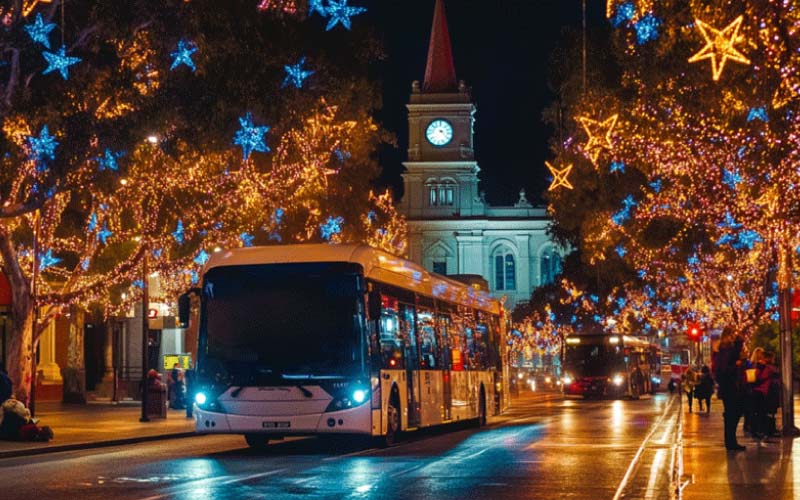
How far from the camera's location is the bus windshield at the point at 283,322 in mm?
19766

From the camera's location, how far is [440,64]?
108 m

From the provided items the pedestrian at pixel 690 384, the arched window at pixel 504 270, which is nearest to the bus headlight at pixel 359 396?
the pedestrian at pixel 690 384

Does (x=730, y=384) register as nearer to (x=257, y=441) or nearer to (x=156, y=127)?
(x=257, y=441)

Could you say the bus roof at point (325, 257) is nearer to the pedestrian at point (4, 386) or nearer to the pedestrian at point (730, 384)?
the pedestrian at point (4, 386)

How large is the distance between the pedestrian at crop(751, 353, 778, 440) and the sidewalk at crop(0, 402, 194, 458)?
11.1m

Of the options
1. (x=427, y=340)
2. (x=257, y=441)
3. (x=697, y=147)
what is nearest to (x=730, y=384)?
(x=427, y=340)

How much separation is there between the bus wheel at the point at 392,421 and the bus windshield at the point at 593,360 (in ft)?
118

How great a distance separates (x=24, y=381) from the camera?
3002cm

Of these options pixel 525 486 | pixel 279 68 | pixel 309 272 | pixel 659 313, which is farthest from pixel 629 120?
pixel 659 313

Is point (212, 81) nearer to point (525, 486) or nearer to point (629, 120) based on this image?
point (629, 120)

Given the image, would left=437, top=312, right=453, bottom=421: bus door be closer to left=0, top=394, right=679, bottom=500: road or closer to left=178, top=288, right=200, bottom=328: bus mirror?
left=0, top=394, right=679, bottom=500: road

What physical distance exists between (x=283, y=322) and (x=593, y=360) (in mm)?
38403

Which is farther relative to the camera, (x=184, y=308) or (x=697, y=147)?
(x=697, y=147)

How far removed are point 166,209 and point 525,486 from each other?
2021 centimetres
